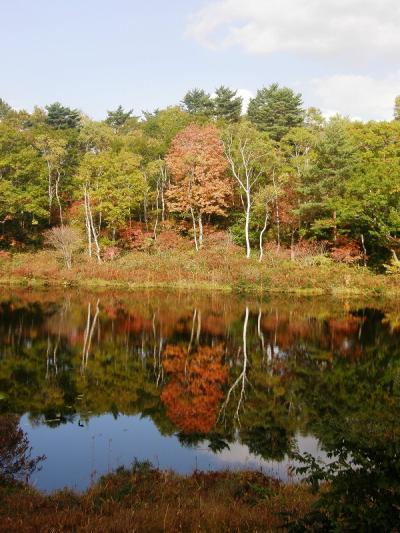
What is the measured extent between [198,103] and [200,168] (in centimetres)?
3665

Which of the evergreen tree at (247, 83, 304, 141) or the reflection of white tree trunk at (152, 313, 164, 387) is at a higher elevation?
the evergreen tree at (247, 83, 304, 141)

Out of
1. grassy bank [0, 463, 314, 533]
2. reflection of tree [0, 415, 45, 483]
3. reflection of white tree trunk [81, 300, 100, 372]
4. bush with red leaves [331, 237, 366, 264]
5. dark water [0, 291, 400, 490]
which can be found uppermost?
bush with red leaves [331, 237, 366, 264]

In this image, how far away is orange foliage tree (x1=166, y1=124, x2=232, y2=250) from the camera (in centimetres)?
4344

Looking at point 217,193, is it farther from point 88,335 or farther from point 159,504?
point 159,504

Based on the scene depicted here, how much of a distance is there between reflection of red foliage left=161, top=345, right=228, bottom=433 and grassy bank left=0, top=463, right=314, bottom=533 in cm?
256

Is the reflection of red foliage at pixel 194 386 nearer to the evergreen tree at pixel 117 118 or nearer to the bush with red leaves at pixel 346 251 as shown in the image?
the bush with red leaves at pixel 346 251

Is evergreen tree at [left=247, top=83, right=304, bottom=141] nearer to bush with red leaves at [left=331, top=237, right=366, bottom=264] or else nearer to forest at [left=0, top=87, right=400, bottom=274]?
forest at [left=0, top=87, right=400, bottom=274]

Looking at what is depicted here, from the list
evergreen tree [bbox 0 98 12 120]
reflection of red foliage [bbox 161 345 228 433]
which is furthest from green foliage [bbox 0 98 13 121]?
reflection of red foliage [bbox 161 345 228 433]

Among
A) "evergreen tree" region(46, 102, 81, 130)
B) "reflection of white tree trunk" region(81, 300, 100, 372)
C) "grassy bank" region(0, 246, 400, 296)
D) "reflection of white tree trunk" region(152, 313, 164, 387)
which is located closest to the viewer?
"reflection of white tree trunk" region(152, 313, 164, 387)

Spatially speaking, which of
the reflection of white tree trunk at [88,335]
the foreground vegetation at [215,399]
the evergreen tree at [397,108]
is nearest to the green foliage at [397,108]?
the evergreen tree at [397,108]

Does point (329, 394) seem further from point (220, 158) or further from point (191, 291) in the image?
point (220, 158)

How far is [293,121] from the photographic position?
206 ft

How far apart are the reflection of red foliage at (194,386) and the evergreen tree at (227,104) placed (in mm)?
56718

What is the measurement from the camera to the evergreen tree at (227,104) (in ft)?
→ 226
